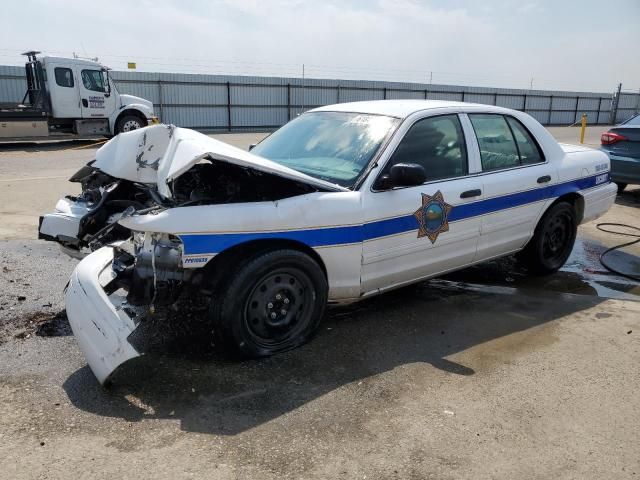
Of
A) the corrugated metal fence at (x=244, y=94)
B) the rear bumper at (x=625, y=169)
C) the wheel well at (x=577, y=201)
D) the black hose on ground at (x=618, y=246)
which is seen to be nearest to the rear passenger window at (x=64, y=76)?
the corrugated metal fence at (x=244, y=94)

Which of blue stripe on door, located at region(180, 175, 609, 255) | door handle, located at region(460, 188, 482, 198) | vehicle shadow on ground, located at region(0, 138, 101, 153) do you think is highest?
door handle, located at region(460, 188, 482, 198)

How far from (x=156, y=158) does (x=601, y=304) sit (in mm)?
3959

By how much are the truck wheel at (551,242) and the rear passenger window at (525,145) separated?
0.55 meters

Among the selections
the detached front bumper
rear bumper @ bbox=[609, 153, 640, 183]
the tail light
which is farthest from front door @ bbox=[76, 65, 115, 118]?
the detached front bumper

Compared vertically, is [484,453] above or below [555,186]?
below

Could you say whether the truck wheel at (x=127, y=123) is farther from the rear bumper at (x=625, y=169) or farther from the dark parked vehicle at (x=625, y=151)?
the rear bumper at (x=625, y=169)

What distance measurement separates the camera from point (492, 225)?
4.74 m

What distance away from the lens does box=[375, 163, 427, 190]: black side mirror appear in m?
3.77

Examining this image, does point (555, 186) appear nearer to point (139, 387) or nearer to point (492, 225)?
point (492, 225)

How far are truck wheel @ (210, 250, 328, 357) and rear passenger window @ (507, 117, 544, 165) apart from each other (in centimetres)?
251

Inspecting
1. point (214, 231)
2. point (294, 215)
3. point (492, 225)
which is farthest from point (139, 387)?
point (492, 225)

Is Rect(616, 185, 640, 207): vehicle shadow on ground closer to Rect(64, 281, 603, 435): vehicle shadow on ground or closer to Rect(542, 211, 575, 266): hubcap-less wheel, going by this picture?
Rect(542, 211, 575, 266): hubcap-less wheel

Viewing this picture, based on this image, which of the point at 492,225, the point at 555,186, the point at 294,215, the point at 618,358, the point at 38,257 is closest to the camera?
the point at 294,215

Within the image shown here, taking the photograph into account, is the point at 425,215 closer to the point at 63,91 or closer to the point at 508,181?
the point at 508,181
